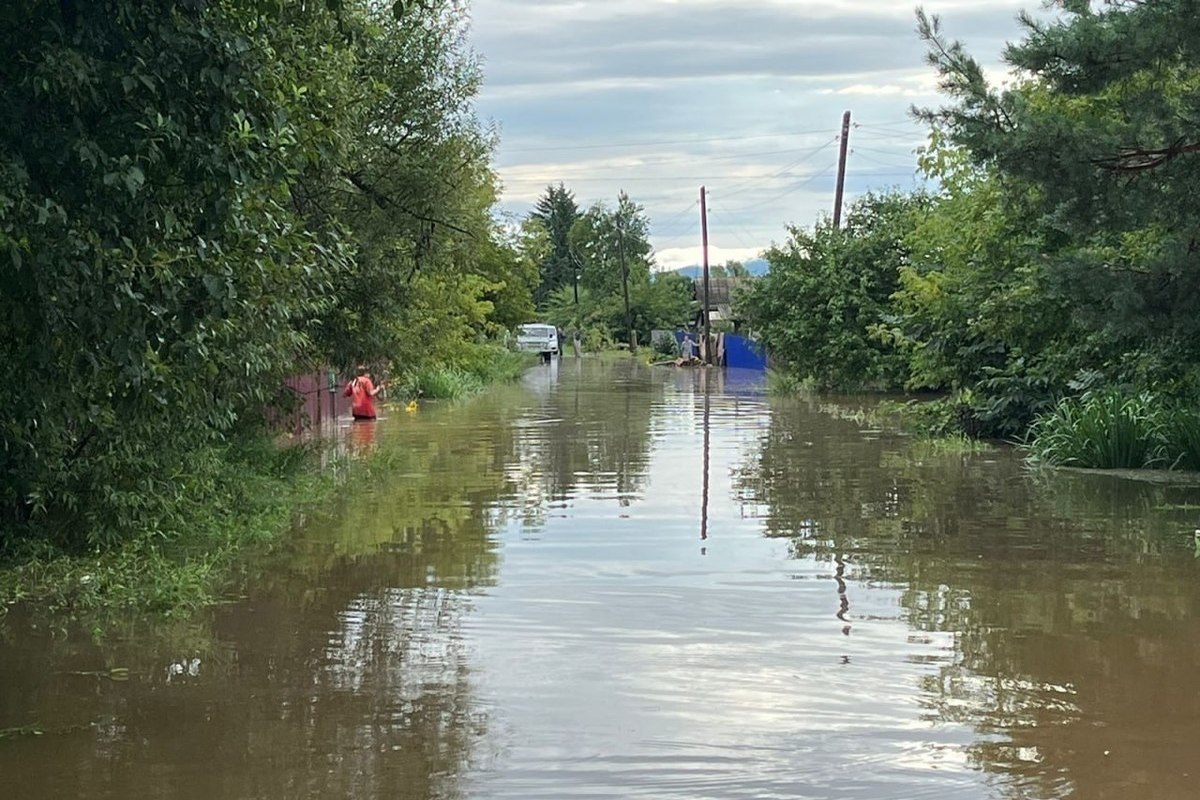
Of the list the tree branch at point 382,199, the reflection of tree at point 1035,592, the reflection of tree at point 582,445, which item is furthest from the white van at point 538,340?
the tree branch at point 382,199

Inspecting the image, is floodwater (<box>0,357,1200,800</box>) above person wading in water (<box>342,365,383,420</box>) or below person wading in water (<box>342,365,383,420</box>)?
below

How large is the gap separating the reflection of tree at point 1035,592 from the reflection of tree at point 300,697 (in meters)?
2.66

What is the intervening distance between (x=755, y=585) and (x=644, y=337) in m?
90.8

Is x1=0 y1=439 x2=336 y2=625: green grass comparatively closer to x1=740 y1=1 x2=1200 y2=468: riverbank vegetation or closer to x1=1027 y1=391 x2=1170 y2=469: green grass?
x1=740 y1=1 x2=1200 y2=468: riverbank vegetation

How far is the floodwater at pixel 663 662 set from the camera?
20.0 ft

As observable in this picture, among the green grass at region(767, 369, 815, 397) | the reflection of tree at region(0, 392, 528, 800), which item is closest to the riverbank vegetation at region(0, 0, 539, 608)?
the reflection of tree at region(0, 392, 528, 800)

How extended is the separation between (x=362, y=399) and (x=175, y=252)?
67.0ft

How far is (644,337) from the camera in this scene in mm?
100750

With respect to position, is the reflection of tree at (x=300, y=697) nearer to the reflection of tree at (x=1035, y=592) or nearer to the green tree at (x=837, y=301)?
the reflection of tree at (x=1035, y=592)

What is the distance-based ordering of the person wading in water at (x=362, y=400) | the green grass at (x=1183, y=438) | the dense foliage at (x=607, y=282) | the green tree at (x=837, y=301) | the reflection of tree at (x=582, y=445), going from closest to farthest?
the green grass at (x=1183, y=438), the reflection of tree at (x=582, y=445), the person wading in water at (x=362, y=400), the green tree at (x=837, y=301), the dense foliage at (x=607, y=282)

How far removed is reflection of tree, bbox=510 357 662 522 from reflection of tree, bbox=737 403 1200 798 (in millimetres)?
1884

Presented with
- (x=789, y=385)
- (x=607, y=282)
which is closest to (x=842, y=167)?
(x=789, y=385)

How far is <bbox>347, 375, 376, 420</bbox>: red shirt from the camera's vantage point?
26625 millimetres

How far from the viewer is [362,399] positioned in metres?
26.8
